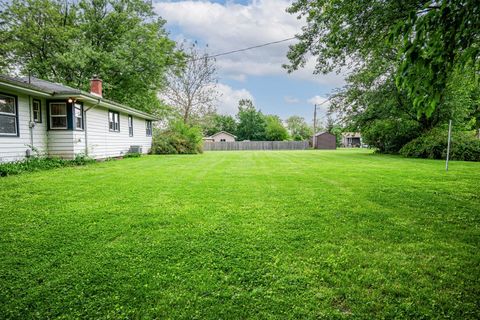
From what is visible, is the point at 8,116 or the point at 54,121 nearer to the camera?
the point at 8,116

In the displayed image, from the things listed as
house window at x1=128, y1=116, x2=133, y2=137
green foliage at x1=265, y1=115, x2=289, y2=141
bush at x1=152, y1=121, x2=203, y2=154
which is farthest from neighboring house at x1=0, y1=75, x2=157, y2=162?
green foliage at x1=265, y1=115, x2=289, y2=141

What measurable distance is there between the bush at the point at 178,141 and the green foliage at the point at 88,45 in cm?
385

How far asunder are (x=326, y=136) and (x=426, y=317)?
132 ft

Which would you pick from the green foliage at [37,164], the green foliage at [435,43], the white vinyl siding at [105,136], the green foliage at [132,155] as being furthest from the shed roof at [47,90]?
the green foliage at [435,43]

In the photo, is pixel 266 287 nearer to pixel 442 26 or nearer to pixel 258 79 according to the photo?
pixel 442 26

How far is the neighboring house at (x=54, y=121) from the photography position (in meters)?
8.73

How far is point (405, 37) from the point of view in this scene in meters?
2.29

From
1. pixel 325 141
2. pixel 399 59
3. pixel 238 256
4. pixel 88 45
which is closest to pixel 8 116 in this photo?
pixel 238 256

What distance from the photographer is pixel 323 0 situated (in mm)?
6492

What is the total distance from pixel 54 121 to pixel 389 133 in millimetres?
20495

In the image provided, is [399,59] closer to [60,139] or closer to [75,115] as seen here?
[75,115]

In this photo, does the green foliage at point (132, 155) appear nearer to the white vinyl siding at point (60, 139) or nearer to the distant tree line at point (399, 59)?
the white vinyl siding at point (60, 139)

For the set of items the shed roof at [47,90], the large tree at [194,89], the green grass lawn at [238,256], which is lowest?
the green grass lawn at [238,256]

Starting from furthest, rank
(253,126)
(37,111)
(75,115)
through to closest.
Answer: (253,126) < (75,115) < (37,111)
